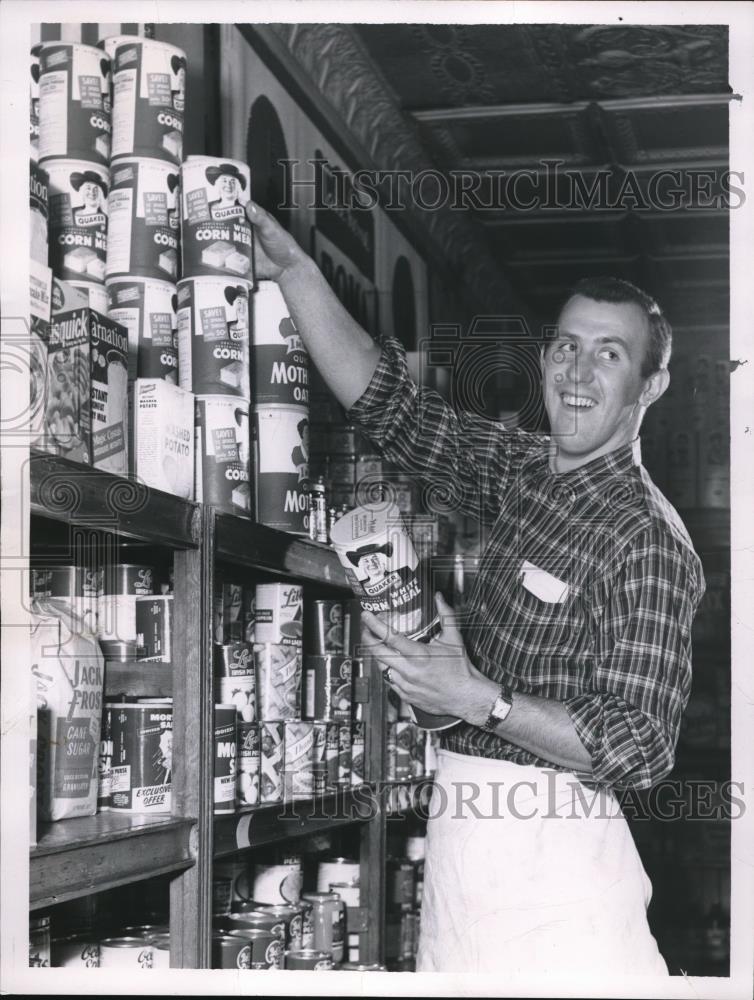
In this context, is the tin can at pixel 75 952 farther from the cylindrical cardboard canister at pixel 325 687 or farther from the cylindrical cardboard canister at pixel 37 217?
the cylindrical cardboard canister at pixel 37 217

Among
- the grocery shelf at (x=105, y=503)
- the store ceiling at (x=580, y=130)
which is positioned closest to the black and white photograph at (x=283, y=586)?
the grocery shelf at (x=105, y=503)

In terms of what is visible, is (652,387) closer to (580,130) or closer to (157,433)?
(157,433)

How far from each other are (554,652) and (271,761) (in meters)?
0.58

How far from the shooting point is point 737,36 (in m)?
2.02

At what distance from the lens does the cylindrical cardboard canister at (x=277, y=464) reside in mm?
2434

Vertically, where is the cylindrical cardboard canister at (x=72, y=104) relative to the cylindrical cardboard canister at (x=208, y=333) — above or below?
above

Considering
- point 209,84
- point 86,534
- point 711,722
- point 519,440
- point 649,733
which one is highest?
point 209,84

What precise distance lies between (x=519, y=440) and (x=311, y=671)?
2.25ft

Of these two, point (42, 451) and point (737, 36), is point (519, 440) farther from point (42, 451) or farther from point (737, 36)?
point (42, 451)

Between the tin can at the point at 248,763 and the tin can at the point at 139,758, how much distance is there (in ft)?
0.82

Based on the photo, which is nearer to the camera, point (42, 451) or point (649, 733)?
point (42, 451)

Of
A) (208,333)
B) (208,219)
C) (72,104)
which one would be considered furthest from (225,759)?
(72,104)

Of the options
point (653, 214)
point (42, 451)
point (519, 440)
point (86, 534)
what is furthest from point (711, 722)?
point (42, 451)

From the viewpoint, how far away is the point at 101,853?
174 cm
